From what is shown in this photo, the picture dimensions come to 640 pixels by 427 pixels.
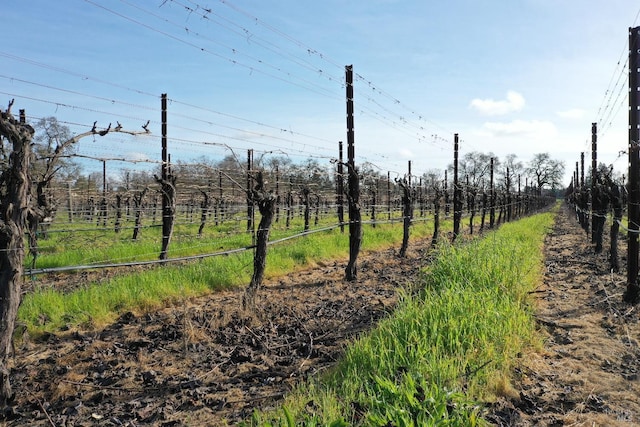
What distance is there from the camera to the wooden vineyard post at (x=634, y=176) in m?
6.32

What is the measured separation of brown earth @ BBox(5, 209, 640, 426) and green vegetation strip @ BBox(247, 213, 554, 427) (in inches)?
10.3

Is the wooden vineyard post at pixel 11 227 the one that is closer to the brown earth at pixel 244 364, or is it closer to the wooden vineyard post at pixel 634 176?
the brown earth at pixel 244 364

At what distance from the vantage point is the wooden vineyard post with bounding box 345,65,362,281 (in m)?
8.89

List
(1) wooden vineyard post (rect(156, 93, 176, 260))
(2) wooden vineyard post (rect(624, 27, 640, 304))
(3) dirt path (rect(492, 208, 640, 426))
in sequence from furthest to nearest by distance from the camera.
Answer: (1) wooden vineyard post (rect(156, 93, 176, 260)), (2) wooden vineyard post (rect(624, 27, 640, 304)), (3) dirt path (rect(492, 208, 640, 426))

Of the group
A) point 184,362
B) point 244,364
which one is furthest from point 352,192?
point 184,362

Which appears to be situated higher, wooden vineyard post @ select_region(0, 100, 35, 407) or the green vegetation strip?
wooden vineyard post @ select_region(0, 100, 35, 407)

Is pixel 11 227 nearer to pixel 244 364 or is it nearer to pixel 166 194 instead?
pixel 244 364

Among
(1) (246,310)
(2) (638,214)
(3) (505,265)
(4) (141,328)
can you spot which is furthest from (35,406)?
(2) (638,214)

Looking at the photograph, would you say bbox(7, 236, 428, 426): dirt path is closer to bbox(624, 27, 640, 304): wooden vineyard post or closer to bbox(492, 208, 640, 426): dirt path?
bbox(492, 208, 640, 426): dirt path

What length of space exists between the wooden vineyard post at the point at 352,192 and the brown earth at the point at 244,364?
1828mm

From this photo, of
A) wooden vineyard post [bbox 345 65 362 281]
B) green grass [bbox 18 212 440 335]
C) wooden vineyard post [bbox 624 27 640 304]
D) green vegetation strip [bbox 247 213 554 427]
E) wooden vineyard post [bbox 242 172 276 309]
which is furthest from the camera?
wooden vineyard post [bbox 345 65 362 281]

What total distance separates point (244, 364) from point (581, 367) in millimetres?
3298

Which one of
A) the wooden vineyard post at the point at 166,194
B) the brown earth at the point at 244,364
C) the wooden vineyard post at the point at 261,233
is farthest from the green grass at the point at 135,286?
the wooden vineyard post at the point at 166,194

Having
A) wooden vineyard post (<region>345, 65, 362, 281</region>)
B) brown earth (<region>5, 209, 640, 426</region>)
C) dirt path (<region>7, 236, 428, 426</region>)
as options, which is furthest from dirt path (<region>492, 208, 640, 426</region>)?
wooden vineyard post (<region>345, 65, 362, 281</region>)
